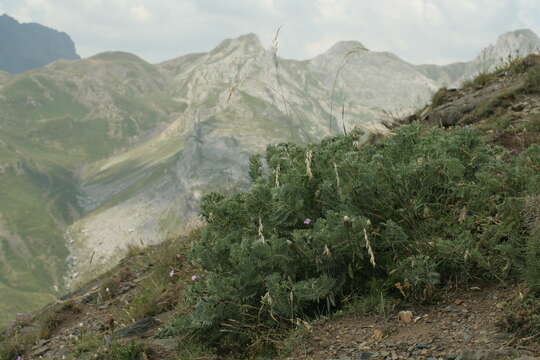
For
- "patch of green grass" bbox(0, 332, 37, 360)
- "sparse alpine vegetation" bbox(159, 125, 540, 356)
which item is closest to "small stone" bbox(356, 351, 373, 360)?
"sparse alpine vegetation" bbox(159, 125, 540, 356)

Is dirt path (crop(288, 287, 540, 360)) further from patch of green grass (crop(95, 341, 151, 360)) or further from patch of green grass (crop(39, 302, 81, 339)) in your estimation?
patch of green grass (crop(39, 302, 81, 339))

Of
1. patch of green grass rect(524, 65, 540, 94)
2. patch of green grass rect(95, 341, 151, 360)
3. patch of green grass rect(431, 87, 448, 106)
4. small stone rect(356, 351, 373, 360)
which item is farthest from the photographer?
patch of green grass rect(431, 87, 448, 106)

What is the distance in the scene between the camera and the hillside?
142 inches

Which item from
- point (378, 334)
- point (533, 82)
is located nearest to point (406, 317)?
point (378, 334)

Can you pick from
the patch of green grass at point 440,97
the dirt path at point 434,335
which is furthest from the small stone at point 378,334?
the patch of green grass at point 440,97

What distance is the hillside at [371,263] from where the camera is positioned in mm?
3615

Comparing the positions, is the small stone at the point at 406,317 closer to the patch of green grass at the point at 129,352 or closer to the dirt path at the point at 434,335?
the dirt path at the point at 434,335

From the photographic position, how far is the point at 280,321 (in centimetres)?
427

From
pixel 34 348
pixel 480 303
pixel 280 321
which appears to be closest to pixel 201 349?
pixel 280 321

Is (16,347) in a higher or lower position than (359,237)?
lower

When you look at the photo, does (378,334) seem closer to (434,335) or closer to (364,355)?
(364,355)

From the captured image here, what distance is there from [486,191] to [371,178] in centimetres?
108

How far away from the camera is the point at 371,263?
432cm

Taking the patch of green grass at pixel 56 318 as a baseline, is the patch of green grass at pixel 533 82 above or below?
above
